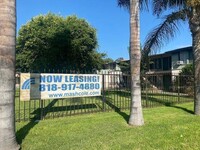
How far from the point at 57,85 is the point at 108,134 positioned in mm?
3205

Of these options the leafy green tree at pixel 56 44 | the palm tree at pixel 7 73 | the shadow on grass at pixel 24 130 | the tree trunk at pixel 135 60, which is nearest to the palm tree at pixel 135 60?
the tree trunk at pixel 135 60

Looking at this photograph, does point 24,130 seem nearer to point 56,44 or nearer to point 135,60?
point 135,60

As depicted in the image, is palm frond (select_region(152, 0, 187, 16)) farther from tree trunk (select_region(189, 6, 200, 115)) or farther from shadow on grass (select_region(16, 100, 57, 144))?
shadow on grass (select_region(16, 100, 57, 144))

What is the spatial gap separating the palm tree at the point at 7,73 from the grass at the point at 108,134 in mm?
884

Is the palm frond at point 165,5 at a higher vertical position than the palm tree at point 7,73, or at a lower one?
higher

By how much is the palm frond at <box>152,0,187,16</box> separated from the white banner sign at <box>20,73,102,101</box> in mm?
4887

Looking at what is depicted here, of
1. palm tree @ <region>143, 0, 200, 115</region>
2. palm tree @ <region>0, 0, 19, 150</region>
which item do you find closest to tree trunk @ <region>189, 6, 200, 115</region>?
palm tree @ <region>143, 0, 200, 115</region>

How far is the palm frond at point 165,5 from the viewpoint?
11.3m

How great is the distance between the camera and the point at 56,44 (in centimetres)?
2195

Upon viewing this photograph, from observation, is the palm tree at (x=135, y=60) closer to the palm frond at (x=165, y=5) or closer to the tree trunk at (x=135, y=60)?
the tree trunk at (x=135, y=60)

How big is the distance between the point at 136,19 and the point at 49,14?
18.9 m

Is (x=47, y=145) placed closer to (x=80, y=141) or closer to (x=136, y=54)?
(x=80, y=141)

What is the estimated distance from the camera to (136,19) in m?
8.22

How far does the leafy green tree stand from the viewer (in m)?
22.6
